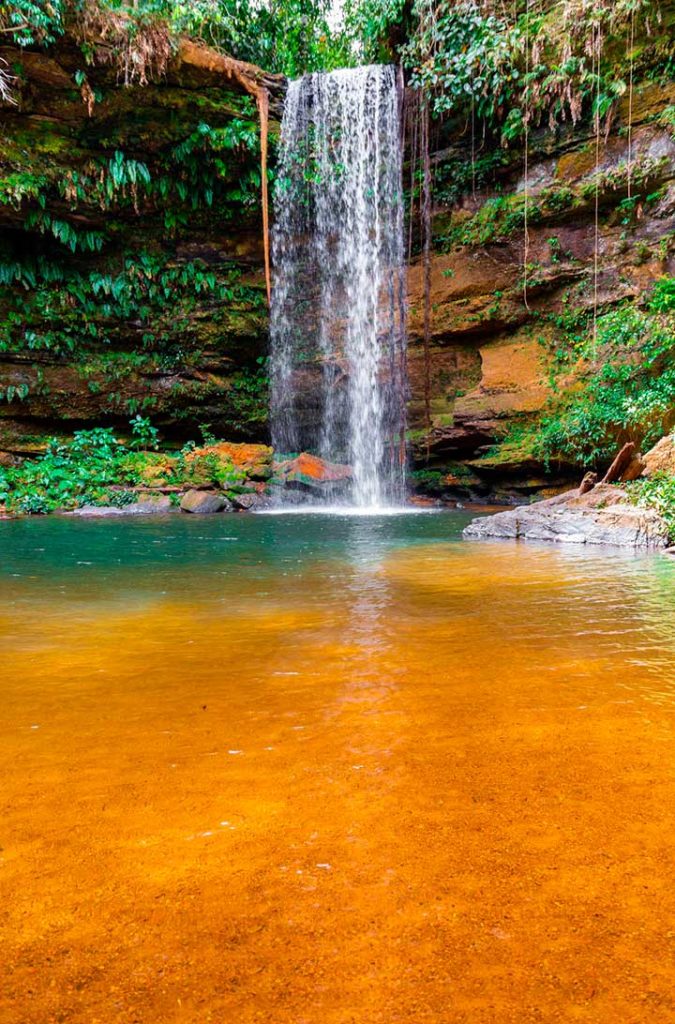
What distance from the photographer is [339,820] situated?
135 cm

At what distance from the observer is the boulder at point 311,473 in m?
13.3

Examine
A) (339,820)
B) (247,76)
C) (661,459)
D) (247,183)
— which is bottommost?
(339,820)

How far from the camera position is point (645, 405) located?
966 centimetres

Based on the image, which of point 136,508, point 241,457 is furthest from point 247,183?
point 136,508

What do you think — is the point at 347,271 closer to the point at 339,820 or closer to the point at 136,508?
the point at 136,508

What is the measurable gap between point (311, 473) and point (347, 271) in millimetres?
4832

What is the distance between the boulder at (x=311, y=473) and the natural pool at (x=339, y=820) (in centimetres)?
1015

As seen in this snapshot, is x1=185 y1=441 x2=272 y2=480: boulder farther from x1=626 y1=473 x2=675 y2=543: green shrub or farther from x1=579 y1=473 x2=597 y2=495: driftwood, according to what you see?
x1=626 y1=473 x2=675 y2=543: green shrub

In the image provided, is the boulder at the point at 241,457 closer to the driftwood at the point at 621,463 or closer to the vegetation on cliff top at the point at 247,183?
the vegetation on cliff top at the point at 247,183

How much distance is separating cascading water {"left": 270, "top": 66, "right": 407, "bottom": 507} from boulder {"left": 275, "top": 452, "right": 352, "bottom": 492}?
0.37 metres

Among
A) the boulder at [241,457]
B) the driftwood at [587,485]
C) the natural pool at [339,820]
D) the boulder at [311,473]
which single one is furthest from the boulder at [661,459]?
the boulder at [241,457]

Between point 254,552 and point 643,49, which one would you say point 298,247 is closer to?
point 643,49

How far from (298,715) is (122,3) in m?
14.4

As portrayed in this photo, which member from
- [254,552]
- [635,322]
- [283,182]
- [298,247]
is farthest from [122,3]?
[254,552]
